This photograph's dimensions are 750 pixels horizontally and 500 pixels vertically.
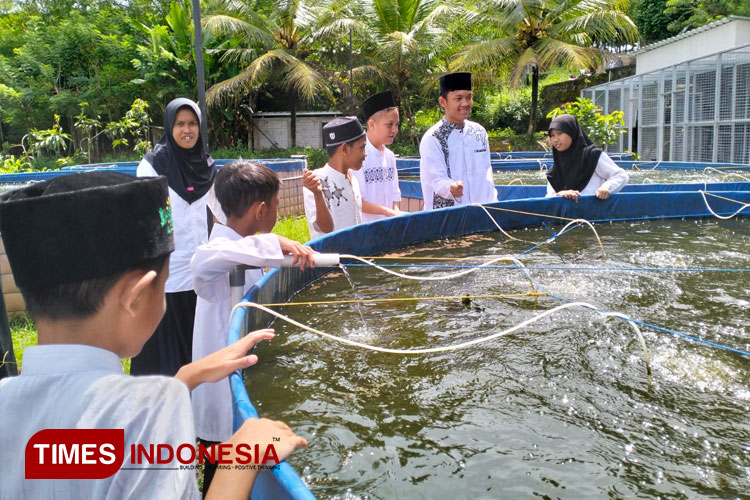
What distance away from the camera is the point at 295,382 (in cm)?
238

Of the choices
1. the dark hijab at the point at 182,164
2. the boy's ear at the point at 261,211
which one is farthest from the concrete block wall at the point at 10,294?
the boy's ear at the point at 261,211

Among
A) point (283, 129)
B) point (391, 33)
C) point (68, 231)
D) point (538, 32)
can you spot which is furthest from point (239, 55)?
point (68, 231)

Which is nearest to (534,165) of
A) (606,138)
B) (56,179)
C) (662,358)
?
(606,138)

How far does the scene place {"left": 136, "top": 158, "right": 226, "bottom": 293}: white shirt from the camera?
9.58 feet

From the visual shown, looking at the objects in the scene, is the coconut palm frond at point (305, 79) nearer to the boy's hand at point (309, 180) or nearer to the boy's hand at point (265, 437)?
the boy's hand at point (309, 180)

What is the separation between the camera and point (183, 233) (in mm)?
3031

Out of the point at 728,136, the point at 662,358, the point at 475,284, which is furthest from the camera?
the point at 728,136

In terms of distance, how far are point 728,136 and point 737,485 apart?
1299cm

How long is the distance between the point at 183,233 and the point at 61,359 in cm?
220

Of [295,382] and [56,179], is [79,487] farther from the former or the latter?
[295,382]

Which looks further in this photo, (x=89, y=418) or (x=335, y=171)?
(x=335, y=171)

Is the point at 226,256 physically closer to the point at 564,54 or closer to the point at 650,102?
the point at 650,102

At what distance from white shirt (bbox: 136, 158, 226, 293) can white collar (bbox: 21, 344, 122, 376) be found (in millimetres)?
2021

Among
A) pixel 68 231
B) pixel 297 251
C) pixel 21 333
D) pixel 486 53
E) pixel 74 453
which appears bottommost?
pixel 21 333
